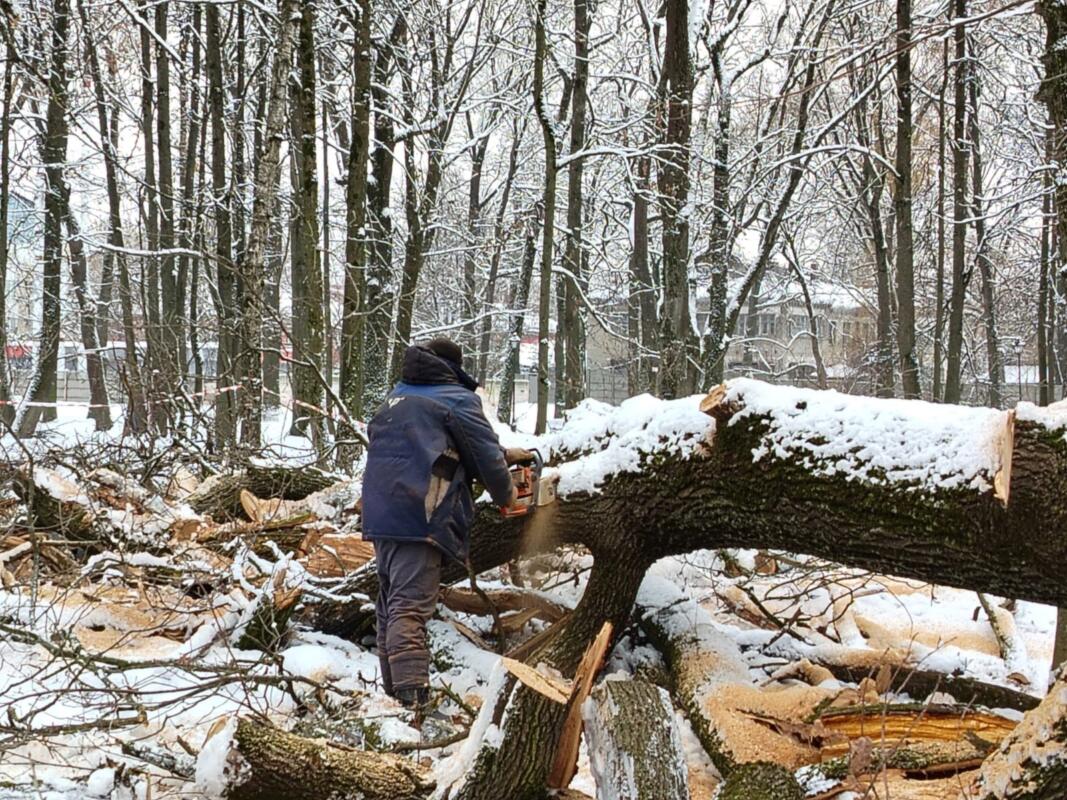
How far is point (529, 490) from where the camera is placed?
3850 millimetres

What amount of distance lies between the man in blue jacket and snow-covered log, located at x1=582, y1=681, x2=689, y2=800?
1.17 m

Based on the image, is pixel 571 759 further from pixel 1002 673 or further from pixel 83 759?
pixel 1002 673

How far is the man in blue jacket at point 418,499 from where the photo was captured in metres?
3.61

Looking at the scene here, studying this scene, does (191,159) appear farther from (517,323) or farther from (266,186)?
(517,323)

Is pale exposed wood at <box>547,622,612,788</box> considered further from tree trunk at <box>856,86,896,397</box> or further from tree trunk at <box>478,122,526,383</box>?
tree trunk at <box>478,122,526,383</box>

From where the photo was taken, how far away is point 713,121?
1302cm

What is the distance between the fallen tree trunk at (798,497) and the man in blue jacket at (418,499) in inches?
15.9

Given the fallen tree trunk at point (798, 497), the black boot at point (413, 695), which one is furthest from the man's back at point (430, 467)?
the black boot at point (413, 695)

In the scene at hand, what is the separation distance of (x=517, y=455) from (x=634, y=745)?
1.67 metres

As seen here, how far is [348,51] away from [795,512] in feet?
37.5

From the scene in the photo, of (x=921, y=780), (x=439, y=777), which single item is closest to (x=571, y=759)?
(x=439, y=777)

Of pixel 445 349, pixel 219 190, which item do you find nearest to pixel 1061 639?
pixel 445 349

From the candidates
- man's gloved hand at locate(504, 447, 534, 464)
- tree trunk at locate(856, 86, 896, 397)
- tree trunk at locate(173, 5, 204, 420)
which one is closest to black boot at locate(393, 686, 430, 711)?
man's gloved hand at locate(504, 447, 534, 464)

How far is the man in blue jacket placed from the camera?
142 inches
